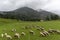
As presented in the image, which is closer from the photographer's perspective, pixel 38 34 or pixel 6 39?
pixel 6 39

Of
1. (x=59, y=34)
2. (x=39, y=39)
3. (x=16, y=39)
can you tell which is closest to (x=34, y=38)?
(x=39, y=39)

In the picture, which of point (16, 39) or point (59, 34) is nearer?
point (16, 39)

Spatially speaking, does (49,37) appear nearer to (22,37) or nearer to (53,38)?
(53,38)

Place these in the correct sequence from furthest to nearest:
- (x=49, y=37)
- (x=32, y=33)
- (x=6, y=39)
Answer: (x=32, y=33) < (x=49, y=37) < (x=6, y=39)

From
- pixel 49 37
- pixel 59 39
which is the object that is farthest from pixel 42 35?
pixel 59 39

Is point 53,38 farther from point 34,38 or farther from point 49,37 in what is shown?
point 34,38

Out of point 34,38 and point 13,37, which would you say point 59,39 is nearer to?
point 34,38

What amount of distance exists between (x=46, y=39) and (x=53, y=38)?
166 centimetres

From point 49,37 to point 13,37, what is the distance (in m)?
7.58

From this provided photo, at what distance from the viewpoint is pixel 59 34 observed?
42594 millimetres

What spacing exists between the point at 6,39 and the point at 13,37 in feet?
6.47

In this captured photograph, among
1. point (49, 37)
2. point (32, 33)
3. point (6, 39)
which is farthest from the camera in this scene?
point (32, 33)

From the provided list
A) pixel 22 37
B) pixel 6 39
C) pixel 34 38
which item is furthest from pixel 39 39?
pixel 6 39

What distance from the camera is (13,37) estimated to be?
38094mm
